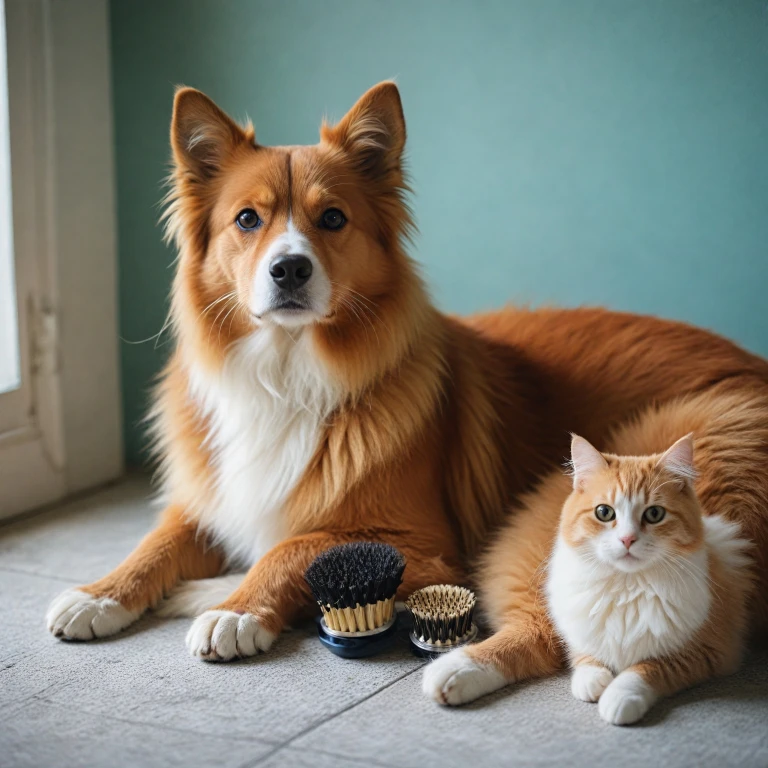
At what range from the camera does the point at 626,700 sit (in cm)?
171

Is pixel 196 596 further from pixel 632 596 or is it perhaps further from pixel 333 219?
pixel 632 596

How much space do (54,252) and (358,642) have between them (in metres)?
1.82

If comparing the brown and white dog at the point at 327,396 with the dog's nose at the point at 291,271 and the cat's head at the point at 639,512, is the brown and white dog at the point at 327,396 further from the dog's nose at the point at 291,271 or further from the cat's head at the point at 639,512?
the cat's head at the point at 639,512

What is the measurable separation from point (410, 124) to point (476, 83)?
0.84ft

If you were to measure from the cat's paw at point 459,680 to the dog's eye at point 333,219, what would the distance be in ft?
3.26

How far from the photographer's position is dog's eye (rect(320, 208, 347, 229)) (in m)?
2.21

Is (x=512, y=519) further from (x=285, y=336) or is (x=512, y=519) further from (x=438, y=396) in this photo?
(x=285, y=336)

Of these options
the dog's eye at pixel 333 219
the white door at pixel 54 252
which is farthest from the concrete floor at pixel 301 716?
the white door at pixel 54 252

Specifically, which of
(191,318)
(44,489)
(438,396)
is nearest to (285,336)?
(191,318)

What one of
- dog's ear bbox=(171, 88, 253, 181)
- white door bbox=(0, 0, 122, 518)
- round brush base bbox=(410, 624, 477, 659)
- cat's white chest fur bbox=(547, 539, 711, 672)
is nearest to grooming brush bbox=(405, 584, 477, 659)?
round brush base bbox=(410, 624, 477, 659)

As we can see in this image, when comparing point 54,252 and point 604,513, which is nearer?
point 604,513

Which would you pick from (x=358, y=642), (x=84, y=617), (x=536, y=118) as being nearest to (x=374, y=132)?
(x=536, y=118)

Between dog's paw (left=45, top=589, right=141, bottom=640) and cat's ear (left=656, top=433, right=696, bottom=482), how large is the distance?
1243 millimetres

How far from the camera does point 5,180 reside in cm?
299
